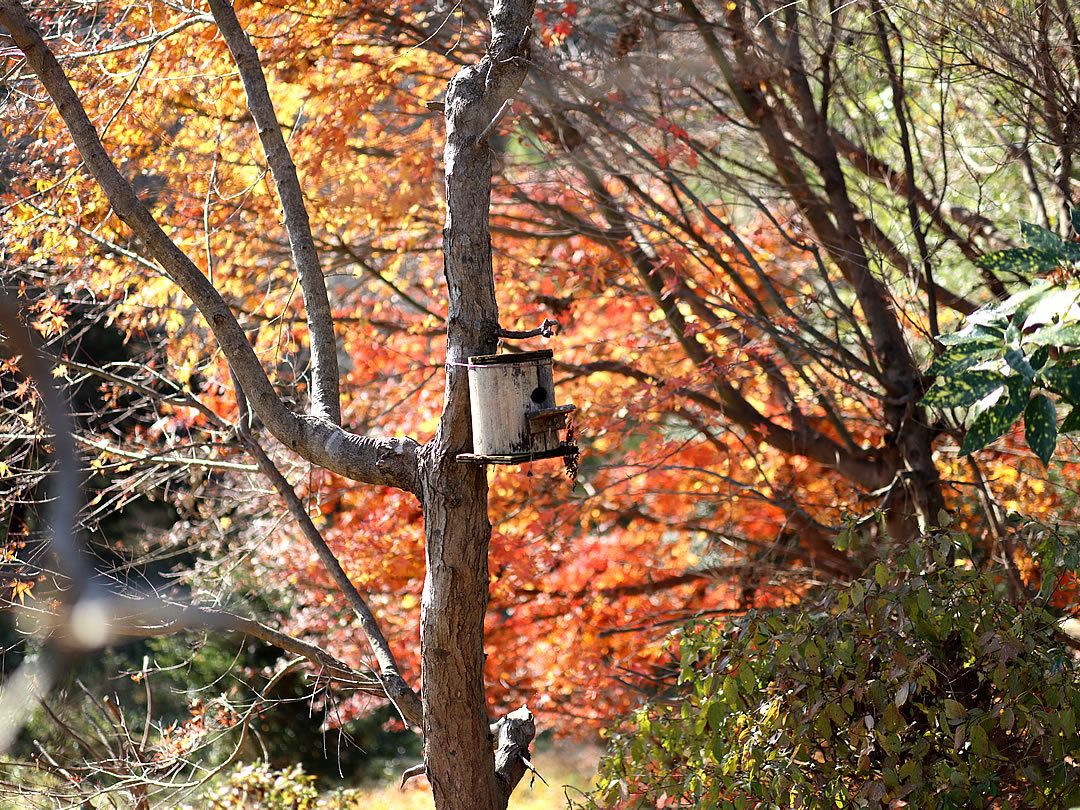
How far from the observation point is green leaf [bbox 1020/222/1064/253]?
1370 millimetres

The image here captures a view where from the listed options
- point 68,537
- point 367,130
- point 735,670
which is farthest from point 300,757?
point 68,537

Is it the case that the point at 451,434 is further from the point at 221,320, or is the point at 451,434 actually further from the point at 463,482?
the point at 221,320

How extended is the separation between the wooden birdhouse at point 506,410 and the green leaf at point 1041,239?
3.85 feet

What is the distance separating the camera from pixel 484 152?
2.43 metres

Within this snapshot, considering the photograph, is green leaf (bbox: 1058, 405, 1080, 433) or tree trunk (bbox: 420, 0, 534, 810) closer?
green leaf (bbox: 1058, 405, 1080, 433)

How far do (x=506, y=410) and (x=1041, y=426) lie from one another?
4.08 feet

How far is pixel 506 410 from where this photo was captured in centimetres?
226

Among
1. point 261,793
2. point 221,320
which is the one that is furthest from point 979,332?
point 261,793

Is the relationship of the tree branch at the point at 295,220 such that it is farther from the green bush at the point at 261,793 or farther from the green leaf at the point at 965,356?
the green bush at the point at 261,793

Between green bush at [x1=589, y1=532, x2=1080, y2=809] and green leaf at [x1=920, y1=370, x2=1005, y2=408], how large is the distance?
1.26m

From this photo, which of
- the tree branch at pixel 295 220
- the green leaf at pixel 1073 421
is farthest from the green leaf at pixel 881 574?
the tree branch at pixel 295 220

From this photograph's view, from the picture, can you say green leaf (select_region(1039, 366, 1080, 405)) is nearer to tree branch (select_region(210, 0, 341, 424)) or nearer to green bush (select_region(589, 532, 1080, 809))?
green bush (select_region(589, 532, 1080, 809))

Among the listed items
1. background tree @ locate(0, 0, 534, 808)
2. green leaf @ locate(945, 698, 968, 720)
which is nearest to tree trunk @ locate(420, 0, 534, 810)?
background tree @ locate(0, 0, 534, 808)

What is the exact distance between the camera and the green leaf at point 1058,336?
1.21 m
